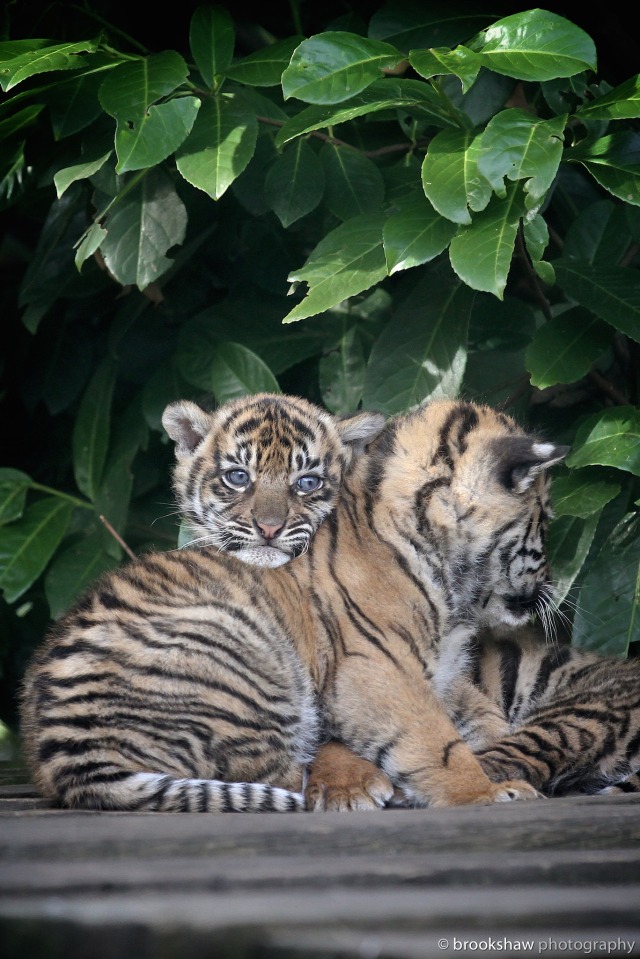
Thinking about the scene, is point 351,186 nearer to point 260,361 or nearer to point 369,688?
point 260,361

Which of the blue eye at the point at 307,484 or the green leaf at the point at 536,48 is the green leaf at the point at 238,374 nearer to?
the blue eye at the point at 307,484

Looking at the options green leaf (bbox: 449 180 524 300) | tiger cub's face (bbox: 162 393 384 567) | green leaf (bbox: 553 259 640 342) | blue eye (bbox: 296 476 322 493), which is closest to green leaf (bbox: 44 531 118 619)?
tiger cub's face (bbox: 162 393 384 567)

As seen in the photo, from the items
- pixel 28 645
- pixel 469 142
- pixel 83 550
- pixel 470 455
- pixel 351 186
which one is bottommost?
pixel 28 645

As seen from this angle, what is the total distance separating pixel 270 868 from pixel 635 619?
214 cm

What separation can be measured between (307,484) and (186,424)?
51 centimetres

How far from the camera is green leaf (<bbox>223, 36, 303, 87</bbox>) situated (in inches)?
132

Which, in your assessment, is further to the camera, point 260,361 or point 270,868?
point 260,361

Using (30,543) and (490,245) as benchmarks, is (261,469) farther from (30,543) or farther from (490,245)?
(30,543)

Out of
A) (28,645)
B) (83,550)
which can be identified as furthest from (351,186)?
(28,645)

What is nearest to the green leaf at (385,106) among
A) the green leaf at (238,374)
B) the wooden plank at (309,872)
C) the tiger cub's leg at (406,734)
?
the green leaf at (238,374)

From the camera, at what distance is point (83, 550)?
4.00 metres

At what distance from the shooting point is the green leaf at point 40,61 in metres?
2.95

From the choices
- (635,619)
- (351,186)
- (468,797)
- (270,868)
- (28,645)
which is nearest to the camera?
(270,868)

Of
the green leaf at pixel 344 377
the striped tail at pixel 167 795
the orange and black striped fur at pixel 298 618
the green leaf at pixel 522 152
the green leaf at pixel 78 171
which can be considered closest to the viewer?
the striped tail at pixel 167 795
